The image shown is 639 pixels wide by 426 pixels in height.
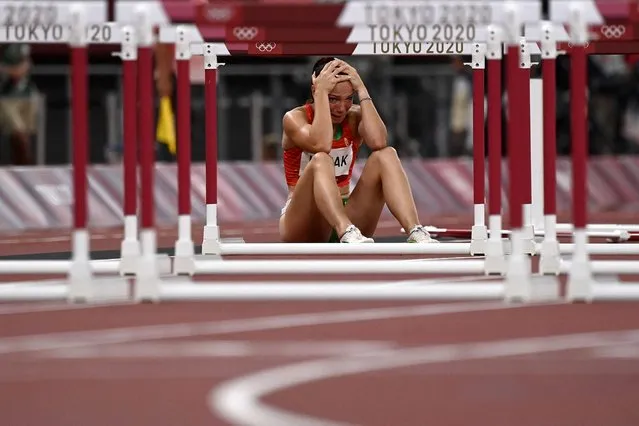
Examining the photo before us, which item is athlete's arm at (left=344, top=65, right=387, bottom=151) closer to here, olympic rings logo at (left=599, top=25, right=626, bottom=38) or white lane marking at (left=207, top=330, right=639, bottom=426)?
olympic rings logo at (left=599, top=25, right=626, bottom=38)

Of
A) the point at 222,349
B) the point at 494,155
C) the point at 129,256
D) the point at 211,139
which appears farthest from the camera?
the point at 211,139

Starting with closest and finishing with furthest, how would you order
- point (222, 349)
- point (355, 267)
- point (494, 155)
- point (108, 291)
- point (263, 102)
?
point (222, 349) < point (108, 291) < point (355, 267) < point (494, 155) < point (263, 102)

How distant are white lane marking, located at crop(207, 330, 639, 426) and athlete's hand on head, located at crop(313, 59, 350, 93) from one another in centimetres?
367


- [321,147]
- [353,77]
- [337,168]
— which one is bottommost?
[337,168]

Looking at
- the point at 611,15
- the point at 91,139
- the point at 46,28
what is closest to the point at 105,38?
the point at 46,28

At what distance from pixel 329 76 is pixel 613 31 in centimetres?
205

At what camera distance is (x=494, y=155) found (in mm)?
9062

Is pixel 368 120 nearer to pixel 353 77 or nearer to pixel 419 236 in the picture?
pixel 353 77

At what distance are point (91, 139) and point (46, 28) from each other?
10.9 m

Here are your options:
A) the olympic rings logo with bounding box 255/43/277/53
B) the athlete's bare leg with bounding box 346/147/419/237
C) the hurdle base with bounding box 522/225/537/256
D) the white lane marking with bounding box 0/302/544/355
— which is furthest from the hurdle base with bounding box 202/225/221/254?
the white lane marking with bounding box 0/302/544/355

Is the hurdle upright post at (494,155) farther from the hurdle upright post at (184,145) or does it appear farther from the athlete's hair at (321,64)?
the athlete's hair at (321,64)

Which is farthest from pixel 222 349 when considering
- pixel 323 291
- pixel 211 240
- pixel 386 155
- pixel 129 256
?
pixel 211 240

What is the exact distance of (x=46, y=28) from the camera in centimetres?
843

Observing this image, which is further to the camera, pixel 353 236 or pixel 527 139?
pixel 353 236
